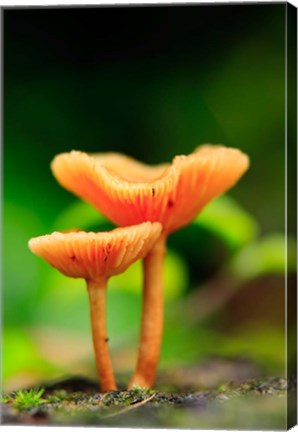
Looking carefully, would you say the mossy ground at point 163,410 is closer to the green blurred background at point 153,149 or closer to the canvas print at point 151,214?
the canvas print at point 151,214

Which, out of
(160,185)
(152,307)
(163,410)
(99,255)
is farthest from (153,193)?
(163,410)

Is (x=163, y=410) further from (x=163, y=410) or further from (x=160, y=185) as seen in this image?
(x=160, y=185)

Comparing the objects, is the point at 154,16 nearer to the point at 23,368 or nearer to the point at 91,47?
the point at 91,47

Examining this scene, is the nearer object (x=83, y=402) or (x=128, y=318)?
(x=83, y=402)

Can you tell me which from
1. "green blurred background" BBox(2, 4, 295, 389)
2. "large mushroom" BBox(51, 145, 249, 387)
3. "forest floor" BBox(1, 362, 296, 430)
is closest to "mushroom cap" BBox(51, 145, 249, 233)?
"large mushroom" BBox(51, 145, 249, 387)

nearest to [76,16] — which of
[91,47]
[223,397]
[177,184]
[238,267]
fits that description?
[91,47]

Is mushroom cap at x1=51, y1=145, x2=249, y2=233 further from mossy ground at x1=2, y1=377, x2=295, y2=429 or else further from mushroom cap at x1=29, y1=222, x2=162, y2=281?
mossy ground at x1=2, y1=377, x2=295, y2=429

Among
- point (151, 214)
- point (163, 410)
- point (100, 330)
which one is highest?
point (151, 214)
